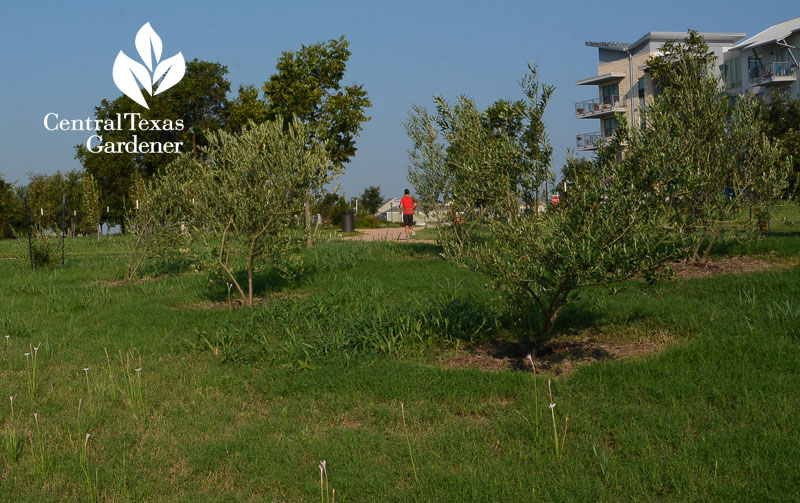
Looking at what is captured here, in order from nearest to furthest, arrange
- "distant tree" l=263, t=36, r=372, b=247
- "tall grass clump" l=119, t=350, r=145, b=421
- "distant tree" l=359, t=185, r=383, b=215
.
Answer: "tall grass clump" l=119, t=350, r=145, b=421, "distant tree" l=263, t=36, r=372, b=247, "distant tree" l=359, t=185, r=383, b=215

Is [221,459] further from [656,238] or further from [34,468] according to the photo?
[656,238]

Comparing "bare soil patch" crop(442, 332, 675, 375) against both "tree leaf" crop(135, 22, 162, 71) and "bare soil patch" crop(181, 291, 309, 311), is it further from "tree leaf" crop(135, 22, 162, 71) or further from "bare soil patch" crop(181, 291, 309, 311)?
"tree leaf" crop(135, 22, 162, 71)

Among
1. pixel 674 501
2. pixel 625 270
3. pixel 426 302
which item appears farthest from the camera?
pixel 426 302

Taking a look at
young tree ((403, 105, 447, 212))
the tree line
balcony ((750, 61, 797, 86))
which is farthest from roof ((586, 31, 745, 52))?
young tree ((403, 105, 447, 212))

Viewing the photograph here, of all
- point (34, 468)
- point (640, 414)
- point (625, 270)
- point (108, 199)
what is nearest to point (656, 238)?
point (625, 270)

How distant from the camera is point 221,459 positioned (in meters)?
5.04

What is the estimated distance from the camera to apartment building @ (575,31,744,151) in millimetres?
53375

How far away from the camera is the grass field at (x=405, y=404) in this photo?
4508mm

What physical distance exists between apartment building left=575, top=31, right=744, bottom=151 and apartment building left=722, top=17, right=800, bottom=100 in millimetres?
4402

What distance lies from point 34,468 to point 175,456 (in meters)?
0.96

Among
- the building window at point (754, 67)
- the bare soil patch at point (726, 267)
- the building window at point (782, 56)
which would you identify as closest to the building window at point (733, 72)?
the building window at point (754, 67)

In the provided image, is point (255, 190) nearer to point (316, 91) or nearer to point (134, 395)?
point (134, 395)

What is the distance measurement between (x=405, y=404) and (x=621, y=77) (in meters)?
56.1

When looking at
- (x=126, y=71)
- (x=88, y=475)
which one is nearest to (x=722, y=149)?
(x=88, y=475)
